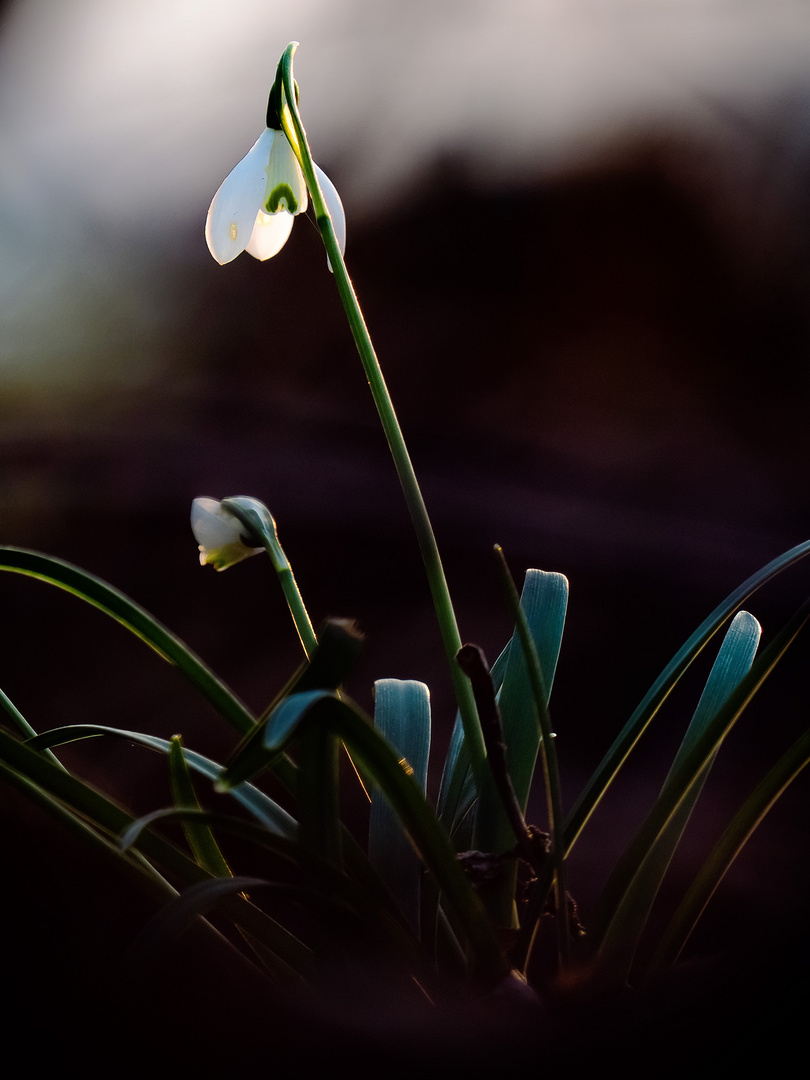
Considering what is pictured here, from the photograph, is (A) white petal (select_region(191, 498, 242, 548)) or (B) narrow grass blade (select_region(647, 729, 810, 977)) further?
(A) white petal (select_region(191, 498, 242, 548))

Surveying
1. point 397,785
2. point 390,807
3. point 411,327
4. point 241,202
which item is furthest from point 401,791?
point 411,327

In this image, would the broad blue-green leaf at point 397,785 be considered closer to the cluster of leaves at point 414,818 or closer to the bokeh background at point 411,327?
the cluster of leaves at point 414,818

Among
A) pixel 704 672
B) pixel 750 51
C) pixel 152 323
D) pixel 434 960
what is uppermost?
pixel 750 51

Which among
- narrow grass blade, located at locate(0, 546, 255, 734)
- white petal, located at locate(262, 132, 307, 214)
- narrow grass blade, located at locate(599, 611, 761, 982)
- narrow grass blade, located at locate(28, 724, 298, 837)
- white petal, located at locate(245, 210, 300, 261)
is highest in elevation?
white petal, located at locate(262, 132, 307, 214)

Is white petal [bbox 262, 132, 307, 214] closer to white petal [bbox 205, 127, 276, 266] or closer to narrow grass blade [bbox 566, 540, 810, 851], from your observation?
white petal [bbox 205, 127, 276, 266]

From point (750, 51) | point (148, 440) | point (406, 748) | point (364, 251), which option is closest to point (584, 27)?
point (750, 51)

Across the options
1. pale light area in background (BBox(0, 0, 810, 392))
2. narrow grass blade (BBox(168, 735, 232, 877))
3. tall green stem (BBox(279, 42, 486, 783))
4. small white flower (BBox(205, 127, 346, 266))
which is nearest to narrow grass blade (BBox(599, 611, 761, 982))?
tall green stem (BBox(279, 42, 486, 783))

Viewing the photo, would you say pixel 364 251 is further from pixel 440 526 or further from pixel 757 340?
pixel 757 340
